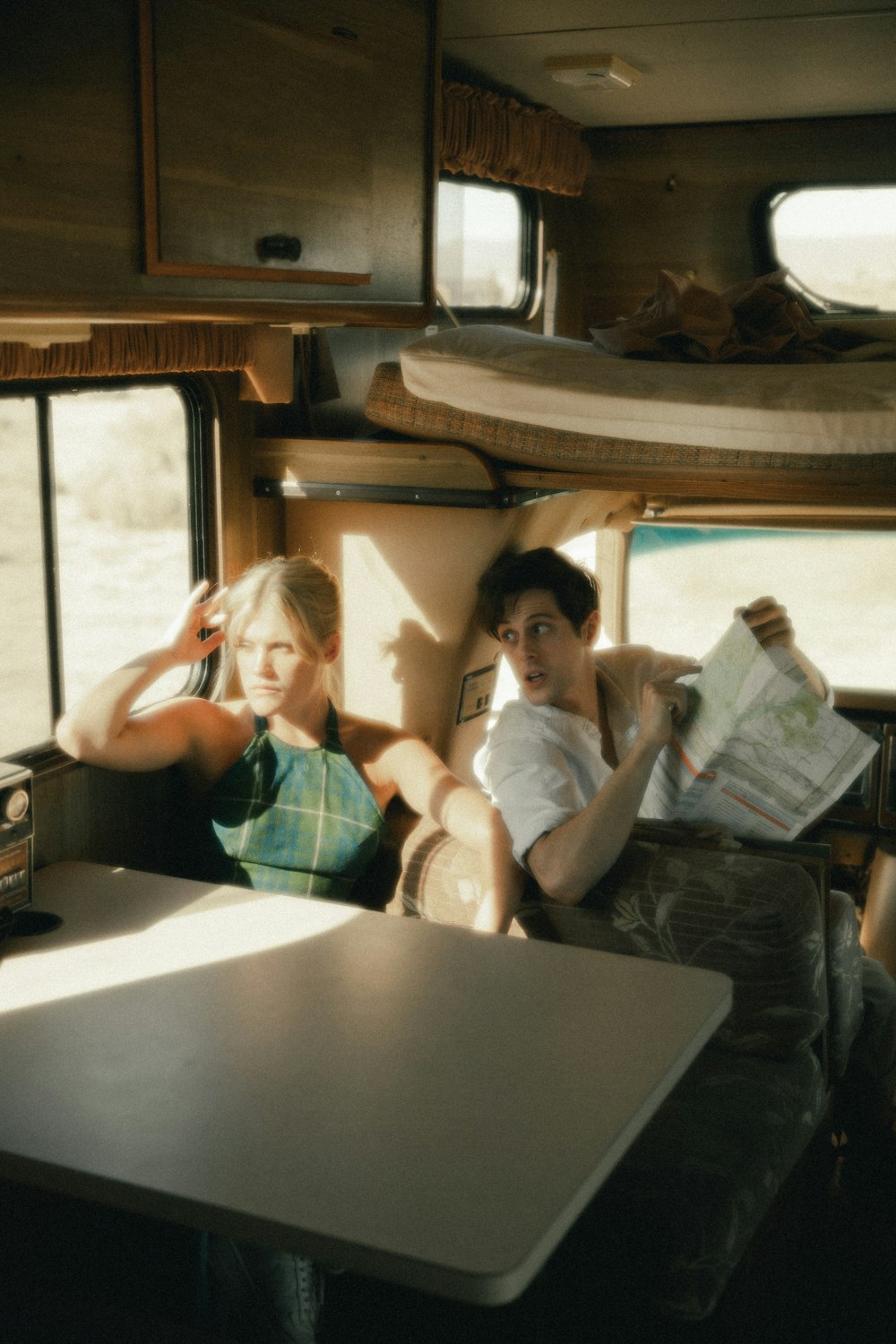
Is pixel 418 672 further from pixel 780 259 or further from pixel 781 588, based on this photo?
pixel 780 259

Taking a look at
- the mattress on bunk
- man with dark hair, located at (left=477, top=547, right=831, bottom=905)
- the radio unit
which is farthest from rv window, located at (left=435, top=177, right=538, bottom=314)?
the radio unit

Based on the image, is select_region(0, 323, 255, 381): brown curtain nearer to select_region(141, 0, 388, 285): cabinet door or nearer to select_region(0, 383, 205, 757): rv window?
select_region(0, 383, 205, 757): rv window

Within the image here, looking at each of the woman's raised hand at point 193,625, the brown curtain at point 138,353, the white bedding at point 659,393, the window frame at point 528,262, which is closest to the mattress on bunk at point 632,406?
the white bedding at point 659,393

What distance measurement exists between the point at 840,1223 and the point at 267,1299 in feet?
4.45

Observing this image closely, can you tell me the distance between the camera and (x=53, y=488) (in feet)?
7.39

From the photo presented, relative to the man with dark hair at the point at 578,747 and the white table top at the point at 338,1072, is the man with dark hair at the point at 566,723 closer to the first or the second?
the man with dark hair at the point at 578,747

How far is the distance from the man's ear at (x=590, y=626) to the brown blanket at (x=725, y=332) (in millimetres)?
532

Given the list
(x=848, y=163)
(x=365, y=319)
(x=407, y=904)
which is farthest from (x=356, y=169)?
(x=848, y=163)

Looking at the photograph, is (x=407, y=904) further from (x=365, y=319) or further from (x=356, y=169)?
(x=356, y=169)

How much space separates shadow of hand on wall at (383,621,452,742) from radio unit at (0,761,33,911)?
3.63 ft

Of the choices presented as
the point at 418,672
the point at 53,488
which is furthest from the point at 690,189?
the point at 53,488

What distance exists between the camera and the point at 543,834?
2262 mm

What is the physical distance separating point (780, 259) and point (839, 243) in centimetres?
16

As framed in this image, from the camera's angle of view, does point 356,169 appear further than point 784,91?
No
